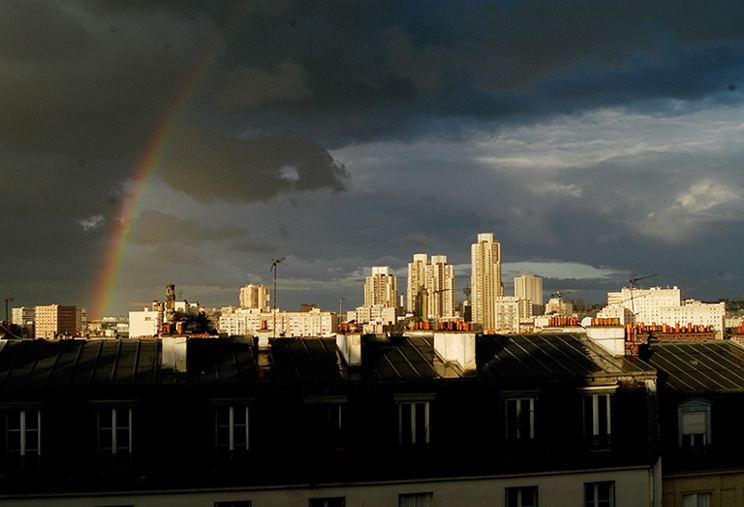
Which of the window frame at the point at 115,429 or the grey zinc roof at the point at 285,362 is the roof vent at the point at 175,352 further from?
the window frame at the point at 115,429

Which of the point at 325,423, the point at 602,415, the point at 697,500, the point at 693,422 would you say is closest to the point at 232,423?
the point at 325,423

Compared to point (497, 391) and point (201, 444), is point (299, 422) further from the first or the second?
point (497, 391)

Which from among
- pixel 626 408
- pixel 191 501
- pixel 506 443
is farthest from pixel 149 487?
pixel 626 408

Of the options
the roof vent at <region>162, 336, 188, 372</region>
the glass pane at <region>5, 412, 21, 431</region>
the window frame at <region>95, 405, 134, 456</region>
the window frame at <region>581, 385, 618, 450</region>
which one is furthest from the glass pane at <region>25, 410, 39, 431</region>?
the window frame at <region>581, 385, 618, 450</region>

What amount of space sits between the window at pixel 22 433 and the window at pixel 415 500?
938 cm

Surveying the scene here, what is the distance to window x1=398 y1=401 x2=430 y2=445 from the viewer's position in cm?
2003

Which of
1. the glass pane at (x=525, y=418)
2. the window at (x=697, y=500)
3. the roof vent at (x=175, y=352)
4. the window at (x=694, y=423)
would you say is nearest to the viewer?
the roof vent at (x=175, y=352)

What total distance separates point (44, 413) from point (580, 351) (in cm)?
1610

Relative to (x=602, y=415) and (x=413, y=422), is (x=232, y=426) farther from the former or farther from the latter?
(x=602, y=415)

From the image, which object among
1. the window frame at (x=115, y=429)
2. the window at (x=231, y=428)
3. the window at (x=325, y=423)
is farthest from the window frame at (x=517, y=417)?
the window frame at (x=115, y=429)

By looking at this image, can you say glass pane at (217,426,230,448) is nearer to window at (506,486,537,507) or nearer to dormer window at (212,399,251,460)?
dormer window at (212,399,251,460)

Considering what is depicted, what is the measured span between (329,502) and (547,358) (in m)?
8.37

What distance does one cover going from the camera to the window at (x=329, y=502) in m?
19.1

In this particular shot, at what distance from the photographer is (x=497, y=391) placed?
2077 centimetres
